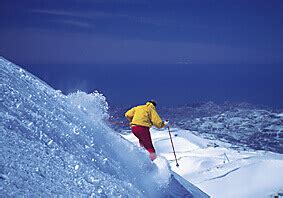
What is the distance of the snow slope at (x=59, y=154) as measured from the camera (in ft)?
8.74

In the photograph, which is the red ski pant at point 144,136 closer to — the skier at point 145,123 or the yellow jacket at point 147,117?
the skier at point 145,123

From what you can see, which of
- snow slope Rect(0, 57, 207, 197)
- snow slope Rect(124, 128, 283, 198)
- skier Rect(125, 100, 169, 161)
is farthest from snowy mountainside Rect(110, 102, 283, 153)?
snow slope Rect(0, 57, 207, 197)

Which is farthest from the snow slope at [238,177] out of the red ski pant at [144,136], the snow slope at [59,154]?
the snow slope at [59,154]

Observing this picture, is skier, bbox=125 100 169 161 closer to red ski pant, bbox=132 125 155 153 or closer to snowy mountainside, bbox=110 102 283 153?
red ski pant, bbox=132 125 155 153

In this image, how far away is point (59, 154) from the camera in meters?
3.23

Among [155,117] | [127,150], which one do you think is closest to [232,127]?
[155,117]

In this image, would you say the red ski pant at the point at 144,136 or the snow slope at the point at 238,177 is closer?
the red ski pant at the point at 144,136

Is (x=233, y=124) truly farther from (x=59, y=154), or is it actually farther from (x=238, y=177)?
(x=59, y=154)

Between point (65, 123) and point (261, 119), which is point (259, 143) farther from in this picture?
point (65, 123)

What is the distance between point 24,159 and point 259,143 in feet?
116

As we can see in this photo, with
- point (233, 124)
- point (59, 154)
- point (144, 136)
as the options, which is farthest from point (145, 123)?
point (233, 124)

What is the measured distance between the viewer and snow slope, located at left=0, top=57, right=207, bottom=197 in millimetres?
2664

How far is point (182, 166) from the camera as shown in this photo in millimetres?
15875

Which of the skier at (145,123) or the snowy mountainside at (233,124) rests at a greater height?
the snowy mountainside at (233,124)
